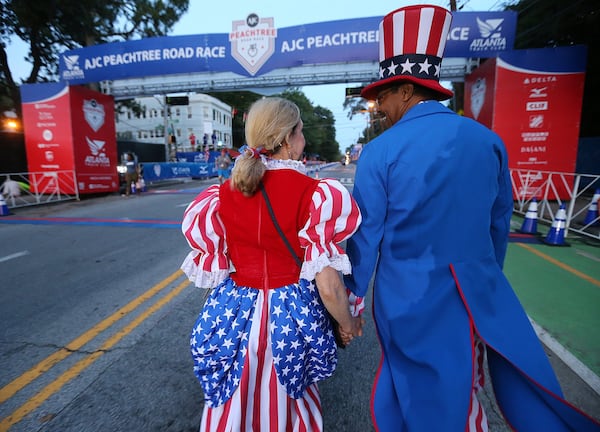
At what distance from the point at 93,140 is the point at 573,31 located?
18.6 meters

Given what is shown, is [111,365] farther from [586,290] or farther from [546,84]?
[546,84]

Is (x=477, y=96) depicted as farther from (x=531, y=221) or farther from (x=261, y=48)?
(x=261, y=48)

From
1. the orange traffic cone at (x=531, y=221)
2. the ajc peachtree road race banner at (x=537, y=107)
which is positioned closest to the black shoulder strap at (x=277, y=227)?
the orange traffic cone at (x=531, y=221)

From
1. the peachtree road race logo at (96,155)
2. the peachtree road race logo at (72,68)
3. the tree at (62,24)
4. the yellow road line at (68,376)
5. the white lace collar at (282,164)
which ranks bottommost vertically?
the yellow road line at (68,376)

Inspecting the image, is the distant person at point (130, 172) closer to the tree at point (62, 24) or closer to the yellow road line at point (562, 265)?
the tree at point (62, 24)

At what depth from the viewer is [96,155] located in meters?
13.3

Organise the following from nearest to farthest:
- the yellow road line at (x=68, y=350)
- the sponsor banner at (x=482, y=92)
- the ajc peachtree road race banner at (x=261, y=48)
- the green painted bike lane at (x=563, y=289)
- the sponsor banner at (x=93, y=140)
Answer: the yellow road line at (x=68, y=350) < the green painted bike lane at (x=563, y=289) < the ajc peachtree road race banner at (x=261, y=48) < the sponsor banner at (x=482, y=92) < the sponsor banner at (x=93, y=140)

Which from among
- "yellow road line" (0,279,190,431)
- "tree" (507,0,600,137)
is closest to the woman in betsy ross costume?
"yellow road line" (0,279,190,431)

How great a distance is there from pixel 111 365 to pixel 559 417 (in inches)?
105

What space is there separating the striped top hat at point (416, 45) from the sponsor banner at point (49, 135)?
1399cm

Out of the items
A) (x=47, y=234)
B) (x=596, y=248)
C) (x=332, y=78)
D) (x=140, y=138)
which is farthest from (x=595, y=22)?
(x=140, y=138)

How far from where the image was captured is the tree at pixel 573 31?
11391 millimetres

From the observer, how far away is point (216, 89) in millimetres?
11609

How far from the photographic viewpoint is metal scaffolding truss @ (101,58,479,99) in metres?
10.5
